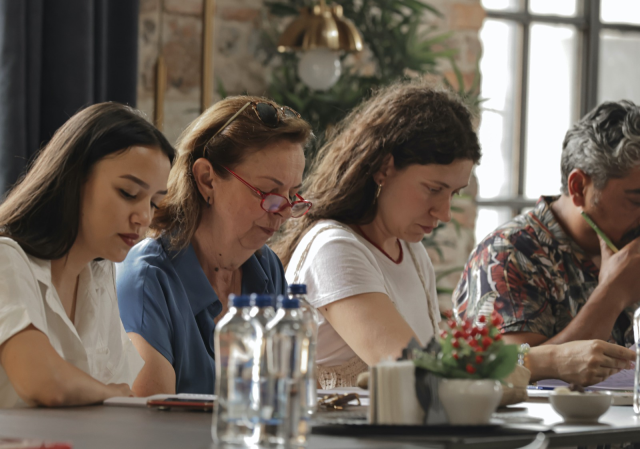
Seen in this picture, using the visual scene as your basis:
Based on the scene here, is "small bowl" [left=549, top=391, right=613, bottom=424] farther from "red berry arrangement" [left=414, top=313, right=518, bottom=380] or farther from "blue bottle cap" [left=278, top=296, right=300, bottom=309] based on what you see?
"blue bottle cap" [left=278, top=296, right=300, bottom=309]

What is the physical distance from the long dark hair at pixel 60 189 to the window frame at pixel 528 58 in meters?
3.46

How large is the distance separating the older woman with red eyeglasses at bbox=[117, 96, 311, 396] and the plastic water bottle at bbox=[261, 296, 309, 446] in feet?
2.91

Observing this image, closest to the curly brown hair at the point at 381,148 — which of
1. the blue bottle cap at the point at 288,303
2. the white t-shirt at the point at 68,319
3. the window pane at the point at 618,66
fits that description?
the white t-shirt at the point at 68,319

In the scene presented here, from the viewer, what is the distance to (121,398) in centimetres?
147

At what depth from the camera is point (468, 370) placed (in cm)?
118

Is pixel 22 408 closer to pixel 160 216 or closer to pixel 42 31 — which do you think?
pixel 160 216

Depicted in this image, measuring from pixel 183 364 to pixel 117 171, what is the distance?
1.55ft

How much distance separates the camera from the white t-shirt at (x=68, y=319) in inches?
58.2

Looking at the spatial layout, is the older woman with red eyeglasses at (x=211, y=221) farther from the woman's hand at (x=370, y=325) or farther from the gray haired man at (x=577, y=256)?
the gray haired man at (x=577, y=256)

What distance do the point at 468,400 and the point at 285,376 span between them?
11.8 inches

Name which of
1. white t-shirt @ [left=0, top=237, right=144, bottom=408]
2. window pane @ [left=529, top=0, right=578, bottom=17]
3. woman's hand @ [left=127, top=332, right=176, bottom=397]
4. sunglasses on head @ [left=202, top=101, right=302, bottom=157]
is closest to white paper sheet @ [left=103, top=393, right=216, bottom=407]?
white t-shirt @ [left=0, top=237, right=144, bottom=408]

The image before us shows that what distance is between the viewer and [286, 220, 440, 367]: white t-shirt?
2.04 metres

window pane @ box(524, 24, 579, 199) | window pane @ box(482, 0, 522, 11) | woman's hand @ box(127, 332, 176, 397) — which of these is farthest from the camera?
window pane @ box(524, 24, 579, 199)

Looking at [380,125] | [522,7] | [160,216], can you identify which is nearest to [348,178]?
[380,125]
